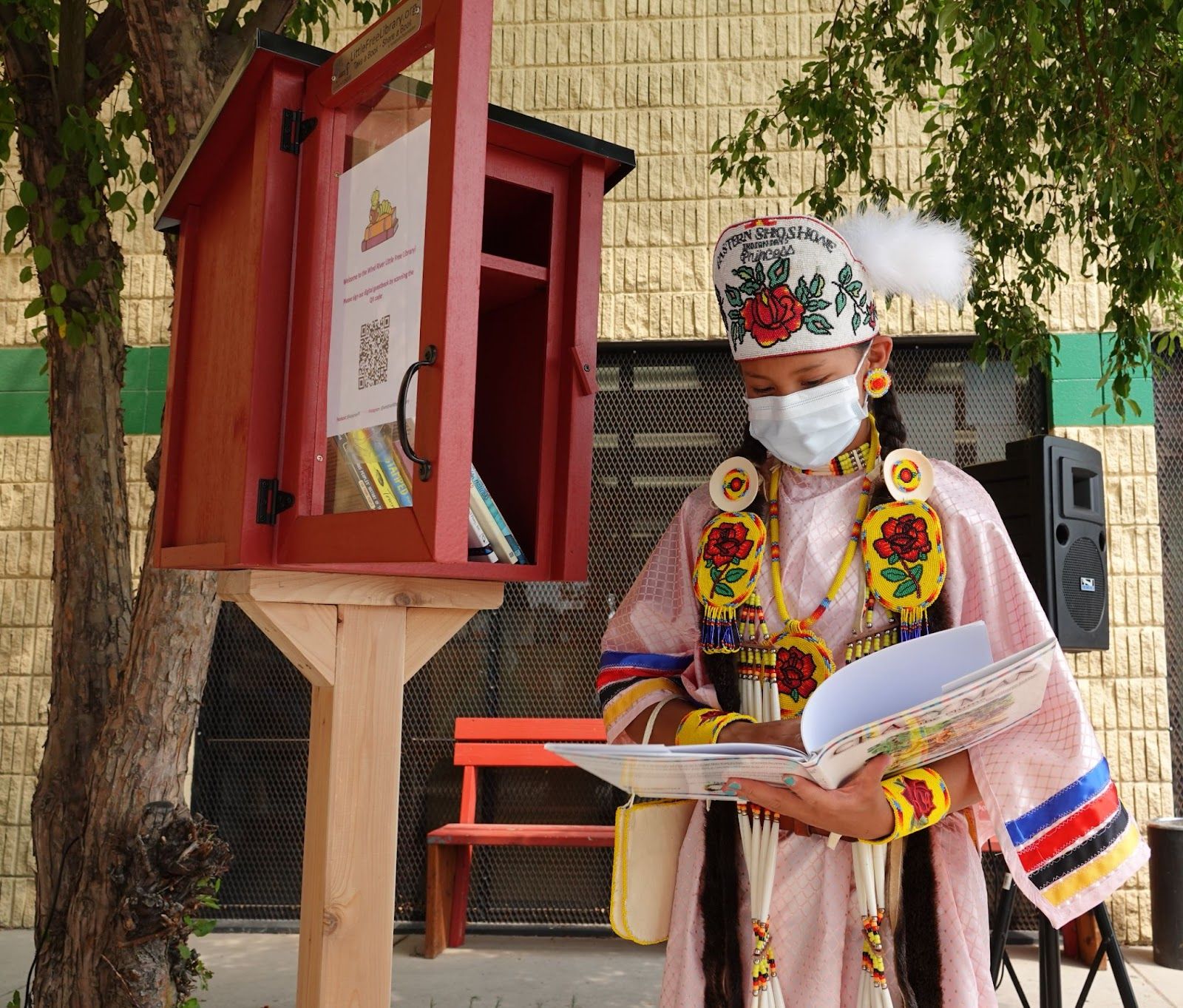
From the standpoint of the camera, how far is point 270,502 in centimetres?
155

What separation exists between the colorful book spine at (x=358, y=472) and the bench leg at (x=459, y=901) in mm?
3937

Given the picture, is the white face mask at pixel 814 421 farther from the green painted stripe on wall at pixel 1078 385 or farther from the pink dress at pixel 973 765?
the green painted stripe on wall at pixel 1078 385

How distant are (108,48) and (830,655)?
310 centimetres

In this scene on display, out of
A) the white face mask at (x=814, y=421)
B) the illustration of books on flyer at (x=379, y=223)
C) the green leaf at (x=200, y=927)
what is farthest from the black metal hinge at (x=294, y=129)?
the green leaf at (x=200, y=927)

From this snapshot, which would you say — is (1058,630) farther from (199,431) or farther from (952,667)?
(199,431)

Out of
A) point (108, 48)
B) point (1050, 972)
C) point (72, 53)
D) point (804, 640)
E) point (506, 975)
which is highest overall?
point (108, 48)

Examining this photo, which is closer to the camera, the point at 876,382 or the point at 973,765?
the point at 973,765

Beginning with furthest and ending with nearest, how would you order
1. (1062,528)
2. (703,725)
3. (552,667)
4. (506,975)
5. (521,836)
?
1. (552,667)
2. (521,836)
3. (506,975)
4. (1062,528)
5. (703,725)

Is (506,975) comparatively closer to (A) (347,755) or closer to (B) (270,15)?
(A) (347,755)

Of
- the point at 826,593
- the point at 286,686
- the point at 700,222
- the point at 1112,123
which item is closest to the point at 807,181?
the point at 700,222

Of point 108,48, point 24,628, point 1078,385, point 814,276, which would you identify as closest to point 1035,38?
point 814,276

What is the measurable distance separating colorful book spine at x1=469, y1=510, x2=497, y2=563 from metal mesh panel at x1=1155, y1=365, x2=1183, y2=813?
4495 millimetres

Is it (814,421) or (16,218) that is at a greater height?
(16,218)

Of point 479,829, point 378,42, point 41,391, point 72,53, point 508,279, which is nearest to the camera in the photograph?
point 378,42
